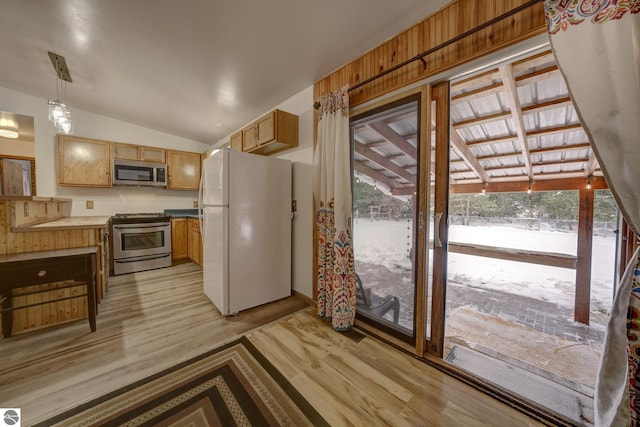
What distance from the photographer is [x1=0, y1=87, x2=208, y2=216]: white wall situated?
10.4 ft

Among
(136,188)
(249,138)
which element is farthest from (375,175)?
(136,188)

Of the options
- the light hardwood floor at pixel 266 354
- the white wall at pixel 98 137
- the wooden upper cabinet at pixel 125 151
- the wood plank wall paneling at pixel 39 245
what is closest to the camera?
the light hardwood floor at pixel 266 354

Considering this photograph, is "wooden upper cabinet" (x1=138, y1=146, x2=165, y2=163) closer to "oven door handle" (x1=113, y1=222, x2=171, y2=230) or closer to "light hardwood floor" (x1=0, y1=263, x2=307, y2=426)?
"oven door handle" (x1=113, y1=222, x2=171, y2=230)

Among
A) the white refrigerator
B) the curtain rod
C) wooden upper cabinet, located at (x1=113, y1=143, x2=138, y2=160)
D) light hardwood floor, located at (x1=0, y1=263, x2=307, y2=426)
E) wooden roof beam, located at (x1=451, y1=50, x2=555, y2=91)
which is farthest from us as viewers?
wooden upper cabinet, located at (x1=113, y1=143, x2=138, y2=160)

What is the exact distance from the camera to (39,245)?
189cm

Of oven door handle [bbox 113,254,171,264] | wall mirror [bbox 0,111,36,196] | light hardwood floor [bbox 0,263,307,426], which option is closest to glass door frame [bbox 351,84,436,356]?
light hardwood floor [bbox 0,263,307,426]

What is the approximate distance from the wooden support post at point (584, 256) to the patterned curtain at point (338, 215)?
2.84 meters

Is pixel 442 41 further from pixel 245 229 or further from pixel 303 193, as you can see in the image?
pixel 245 229

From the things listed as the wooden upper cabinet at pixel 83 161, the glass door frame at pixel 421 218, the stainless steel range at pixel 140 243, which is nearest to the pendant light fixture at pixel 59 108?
the wooden upper cabinet at pixel 83 161

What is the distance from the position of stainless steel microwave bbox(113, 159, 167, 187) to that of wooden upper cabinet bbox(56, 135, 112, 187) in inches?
4.8

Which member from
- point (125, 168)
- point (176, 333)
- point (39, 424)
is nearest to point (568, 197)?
point (176, 333)

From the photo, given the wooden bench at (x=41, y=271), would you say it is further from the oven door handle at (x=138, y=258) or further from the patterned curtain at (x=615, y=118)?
the patterned curtain at (x=615, y=118)

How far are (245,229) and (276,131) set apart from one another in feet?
3.85

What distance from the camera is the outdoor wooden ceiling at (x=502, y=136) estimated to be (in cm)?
185
